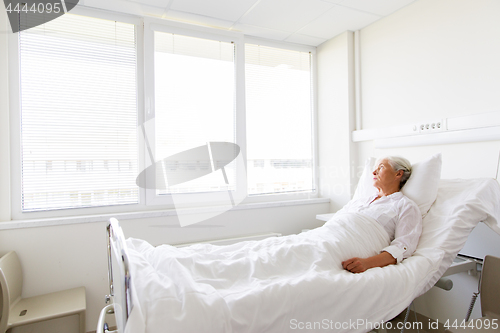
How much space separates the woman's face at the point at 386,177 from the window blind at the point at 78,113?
1.81 metres

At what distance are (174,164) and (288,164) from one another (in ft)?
3.74

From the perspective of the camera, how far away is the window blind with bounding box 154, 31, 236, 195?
262cm

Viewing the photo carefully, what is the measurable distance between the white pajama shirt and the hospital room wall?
622mm

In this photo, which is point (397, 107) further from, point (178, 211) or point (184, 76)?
point (178, 211)

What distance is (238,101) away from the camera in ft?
9.55

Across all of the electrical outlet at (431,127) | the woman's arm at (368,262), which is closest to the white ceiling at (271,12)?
the electrical outlet at (431,127)

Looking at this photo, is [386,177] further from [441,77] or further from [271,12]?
[271,12]

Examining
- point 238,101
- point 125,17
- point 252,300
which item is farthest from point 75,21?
point 252,300

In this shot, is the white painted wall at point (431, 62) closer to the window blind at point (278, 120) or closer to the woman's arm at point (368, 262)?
the window blind at point (278, 120)

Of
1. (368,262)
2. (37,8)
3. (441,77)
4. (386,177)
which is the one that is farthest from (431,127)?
(37,8)

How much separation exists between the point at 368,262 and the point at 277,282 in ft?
1.68

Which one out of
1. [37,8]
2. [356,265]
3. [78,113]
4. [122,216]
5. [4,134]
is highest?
[37,8]

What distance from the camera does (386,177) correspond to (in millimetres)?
1980

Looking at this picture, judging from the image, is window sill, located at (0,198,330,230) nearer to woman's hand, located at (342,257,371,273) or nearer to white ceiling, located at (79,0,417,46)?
woman's hand, located at (342,257,371,273)
